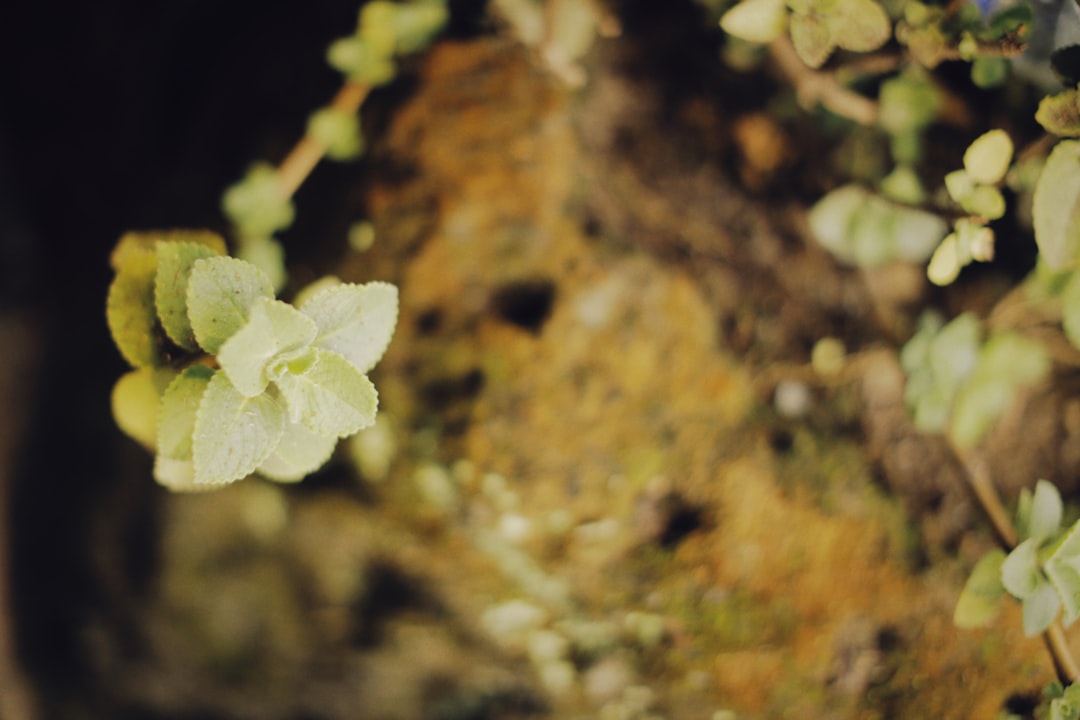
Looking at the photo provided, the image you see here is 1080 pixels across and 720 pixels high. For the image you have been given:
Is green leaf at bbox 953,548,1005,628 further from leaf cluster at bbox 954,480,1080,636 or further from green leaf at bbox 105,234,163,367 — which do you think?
green leaf at bbox 105,234,163,367

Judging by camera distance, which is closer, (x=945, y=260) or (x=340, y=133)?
(x=945, y=260)

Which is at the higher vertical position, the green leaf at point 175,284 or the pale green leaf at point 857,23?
the pale green leaf at point 857,23

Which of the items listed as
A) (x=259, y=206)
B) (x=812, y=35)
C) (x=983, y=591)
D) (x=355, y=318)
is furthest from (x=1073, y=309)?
(x=259, y=206)

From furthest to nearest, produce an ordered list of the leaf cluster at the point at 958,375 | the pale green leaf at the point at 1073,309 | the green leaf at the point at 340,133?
1. the green leaf at the point at 340,133
2. the leaf cluster at the point at 958,375
3. the pale green leaf at the point at 1073,309

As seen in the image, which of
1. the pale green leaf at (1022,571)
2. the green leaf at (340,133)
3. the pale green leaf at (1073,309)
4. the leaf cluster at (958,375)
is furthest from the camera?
the green leaf at (340,133)

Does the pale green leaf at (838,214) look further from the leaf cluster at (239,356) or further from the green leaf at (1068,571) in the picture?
the leaf cluster at (239,356)

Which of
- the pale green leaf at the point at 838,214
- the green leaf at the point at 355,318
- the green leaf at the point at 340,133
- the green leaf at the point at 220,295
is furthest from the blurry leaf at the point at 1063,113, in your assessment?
the green leaf at the point at 340,133

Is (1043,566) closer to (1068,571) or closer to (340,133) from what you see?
(1068,571)
